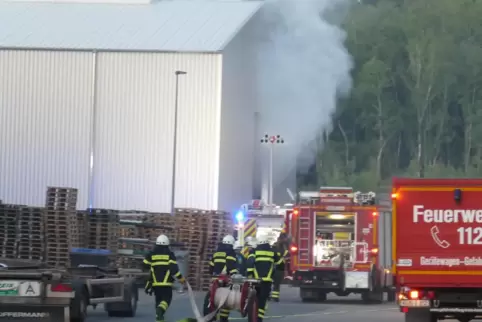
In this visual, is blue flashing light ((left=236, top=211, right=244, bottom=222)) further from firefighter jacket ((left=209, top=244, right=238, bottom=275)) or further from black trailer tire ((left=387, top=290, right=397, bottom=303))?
firefighter jacket ((left=209, top=244, right=238, bottom=275))

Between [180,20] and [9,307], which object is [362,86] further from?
[9,307]

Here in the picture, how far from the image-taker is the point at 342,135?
82938mm

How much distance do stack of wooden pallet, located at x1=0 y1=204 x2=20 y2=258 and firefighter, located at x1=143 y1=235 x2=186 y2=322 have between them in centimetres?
1455

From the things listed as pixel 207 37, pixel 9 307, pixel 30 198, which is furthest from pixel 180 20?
pixel 9 307

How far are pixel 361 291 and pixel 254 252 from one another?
10092 mm

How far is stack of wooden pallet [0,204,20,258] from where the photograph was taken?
3322 cm

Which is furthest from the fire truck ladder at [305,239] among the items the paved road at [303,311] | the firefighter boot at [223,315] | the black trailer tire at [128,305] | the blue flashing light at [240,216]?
the firefighter boot at [223,315]

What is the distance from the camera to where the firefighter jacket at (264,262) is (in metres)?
20.2

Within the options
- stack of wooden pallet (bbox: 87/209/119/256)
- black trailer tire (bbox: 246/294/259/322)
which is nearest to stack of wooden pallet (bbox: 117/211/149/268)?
stack of wooden pallet (bbox: 87/209/119/256)

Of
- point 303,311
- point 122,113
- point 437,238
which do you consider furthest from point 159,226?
point 437,238

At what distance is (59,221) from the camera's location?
32719 mm

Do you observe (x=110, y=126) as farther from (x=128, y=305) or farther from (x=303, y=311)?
(x=128, y=305)

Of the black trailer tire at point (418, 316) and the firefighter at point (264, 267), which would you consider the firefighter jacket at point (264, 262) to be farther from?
the black trailer tire at point (418, 316)

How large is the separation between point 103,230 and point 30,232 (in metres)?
2.00
